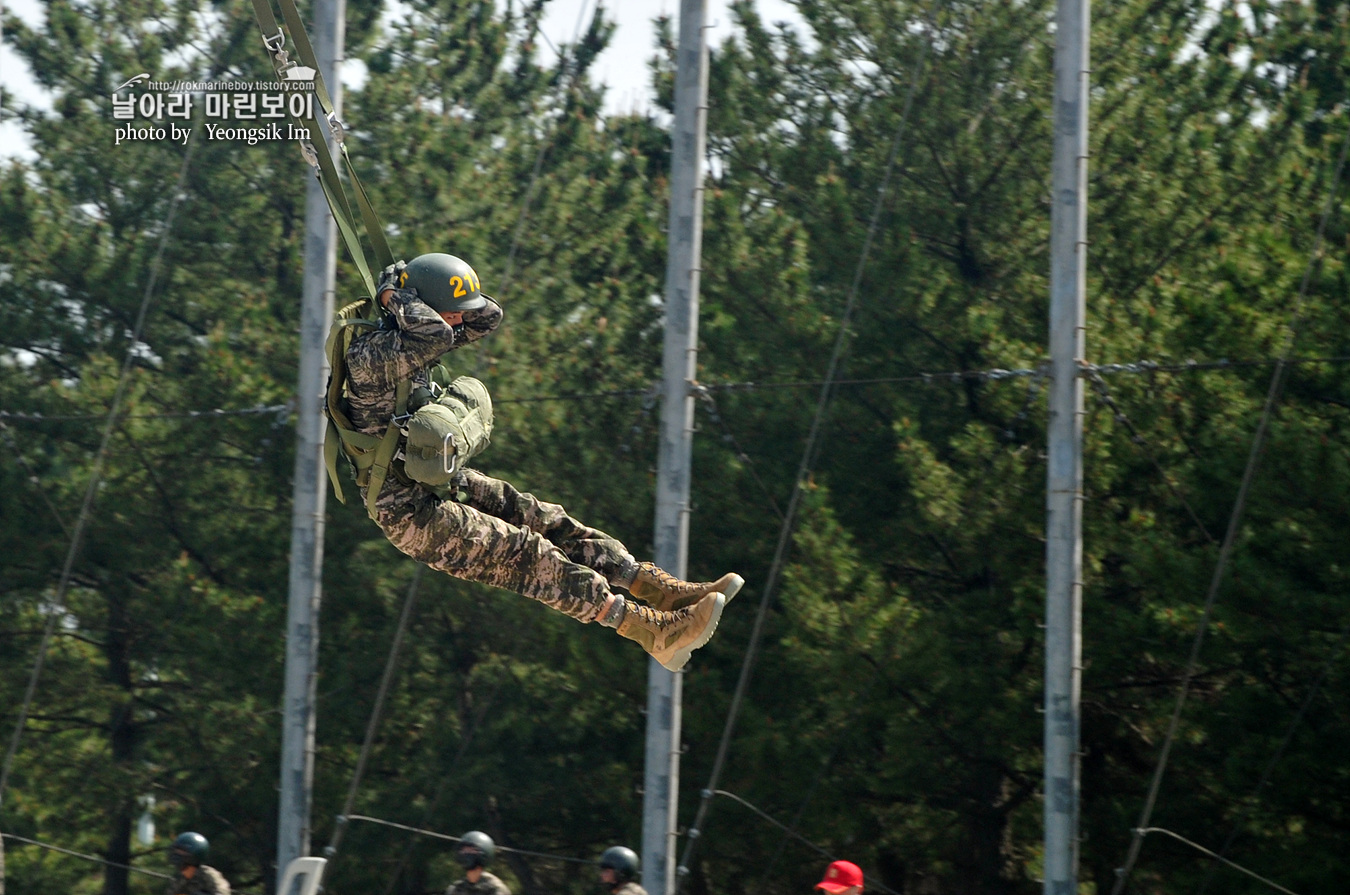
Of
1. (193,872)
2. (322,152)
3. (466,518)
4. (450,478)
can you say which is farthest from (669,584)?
(193,872)

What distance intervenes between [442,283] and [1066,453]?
6116mm

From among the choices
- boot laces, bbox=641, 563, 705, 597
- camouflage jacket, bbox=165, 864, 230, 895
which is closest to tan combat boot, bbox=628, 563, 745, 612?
boot laces, bbox=641, 563, 705, 597

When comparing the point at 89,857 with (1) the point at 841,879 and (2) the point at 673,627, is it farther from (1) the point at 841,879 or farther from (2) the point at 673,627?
(2) the point at 673,627

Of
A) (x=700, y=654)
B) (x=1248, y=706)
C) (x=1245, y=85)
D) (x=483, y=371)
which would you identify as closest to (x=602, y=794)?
(x=700, y=654)

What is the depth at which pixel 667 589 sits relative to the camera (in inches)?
292

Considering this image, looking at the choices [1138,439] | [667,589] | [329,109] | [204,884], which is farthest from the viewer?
[1138,439]

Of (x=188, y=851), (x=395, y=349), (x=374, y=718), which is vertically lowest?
(x=188, y=851)

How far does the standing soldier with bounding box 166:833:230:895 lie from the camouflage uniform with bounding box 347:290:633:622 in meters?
4.13

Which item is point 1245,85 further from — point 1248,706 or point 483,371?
point 483,371

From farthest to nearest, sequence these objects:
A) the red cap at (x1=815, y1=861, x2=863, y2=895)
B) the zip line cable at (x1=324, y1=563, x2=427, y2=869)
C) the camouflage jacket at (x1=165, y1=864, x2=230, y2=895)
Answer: the zip line cable at (x1=324, y1=563, x2=427, y2=869), the camouflage jacket at (x1=165, y1=864, x2=230, y2=895), the red cap at (x1=815, y1=861, x2=863, y2=895)

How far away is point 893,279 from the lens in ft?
54.2

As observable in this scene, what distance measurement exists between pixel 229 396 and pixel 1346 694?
1088cm

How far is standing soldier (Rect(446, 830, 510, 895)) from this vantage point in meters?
10.0

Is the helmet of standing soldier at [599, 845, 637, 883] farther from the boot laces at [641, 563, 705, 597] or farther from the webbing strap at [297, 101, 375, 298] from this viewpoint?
the webbing strap at [297, 101, 375, 298]
